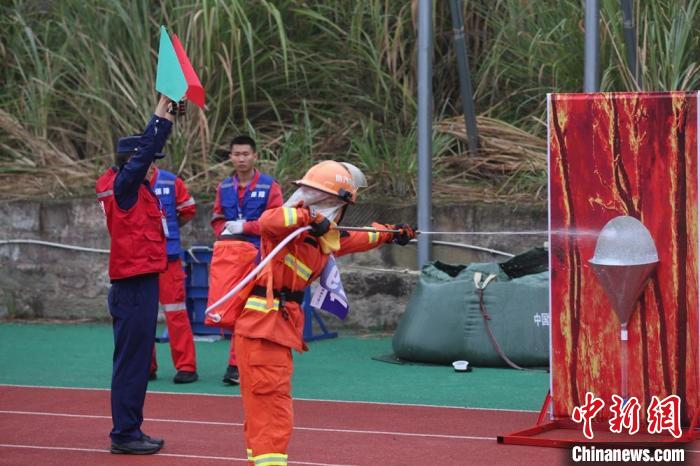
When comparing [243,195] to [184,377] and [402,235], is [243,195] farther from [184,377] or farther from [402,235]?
[402,235]

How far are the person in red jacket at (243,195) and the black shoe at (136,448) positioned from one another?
2.30 meters

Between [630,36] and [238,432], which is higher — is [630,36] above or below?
above

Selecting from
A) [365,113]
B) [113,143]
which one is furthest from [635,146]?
[113,143]

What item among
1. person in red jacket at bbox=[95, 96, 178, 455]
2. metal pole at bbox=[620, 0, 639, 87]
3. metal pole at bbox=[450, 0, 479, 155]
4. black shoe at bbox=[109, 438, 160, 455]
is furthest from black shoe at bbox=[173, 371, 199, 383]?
metal pole at bbox=[620, 0, 639, 87]

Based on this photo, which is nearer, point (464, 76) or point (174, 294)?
point (174, 294)

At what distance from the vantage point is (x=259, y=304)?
21.7 feet

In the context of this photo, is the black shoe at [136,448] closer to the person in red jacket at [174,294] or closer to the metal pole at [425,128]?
the person in red jacket at [174,294]

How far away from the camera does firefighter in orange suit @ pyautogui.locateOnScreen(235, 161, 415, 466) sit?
6.50 meters

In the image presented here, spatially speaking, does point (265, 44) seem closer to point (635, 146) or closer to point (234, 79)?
point (234, 79)

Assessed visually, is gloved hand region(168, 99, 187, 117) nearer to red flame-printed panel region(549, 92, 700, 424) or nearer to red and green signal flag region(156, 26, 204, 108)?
red and green signal flag region(156, 26, 204, 108)

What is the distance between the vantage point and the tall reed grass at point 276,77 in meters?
15.0

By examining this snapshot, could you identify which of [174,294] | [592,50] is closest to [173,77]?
[174,294]

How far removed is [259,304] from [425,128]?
21.0ft

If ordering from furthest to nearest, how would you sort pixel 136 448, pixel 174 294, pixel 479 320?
pixel 479 320, pixel 174 294, pixel 136 448
